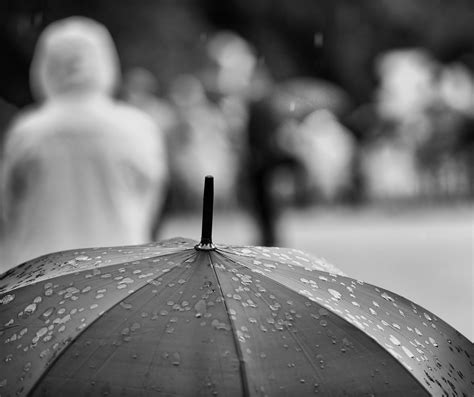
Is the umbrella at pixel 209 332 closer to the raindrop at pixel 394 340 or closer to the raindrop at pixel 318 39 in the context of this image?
the raindrop at pixel 394 340

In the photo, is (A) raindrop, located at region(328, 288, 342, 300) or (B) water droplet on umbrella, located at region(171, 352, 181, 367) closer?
(B) water droplet on umbrella, located at region(171, 352, 181, 367)

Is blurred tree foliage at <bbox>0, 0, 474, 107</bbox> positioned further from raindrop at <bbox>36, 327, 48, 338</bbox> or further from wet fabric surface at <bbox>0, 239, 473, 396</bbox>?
raindrop at <bbox>36, 327, 48, 338</bbox>

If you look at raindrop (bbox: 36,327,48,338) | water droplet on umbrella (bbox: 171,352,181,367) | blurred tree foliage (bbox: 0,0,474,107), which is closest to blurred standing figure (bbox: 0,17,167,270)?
raindrop (bbox: 36,327,48,338)

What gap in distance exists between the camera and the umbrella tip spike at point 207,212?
7.37ft

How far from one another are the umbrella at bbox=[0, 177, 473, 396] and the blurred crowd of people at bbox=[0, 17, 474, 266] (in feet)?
7.33

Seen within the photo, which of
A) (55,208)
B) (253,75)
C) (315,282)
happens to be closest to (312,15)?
(253,75)

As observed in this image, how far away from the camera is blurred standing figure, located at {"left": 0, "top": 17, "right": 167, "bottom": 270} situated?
4680 mm

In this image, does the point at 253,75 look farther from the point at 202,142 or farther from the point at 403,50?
the point at 403,50

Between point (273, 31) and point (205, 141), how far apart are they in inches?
206

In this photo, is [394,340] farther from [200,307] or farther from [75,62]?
[75,62]

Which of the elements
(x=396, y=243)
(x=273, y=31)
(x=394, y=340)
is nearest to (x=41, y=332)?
(x=394, y=340)

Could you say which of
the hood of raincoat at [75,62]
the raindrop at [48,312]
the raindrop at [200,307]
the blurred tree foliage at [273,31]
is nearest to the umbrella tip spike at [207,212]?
the raindrop at [200,307]

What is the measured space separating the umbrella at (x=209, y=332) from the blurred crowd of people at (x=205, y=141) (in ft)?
7.33

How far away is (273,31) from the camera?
15.6m
